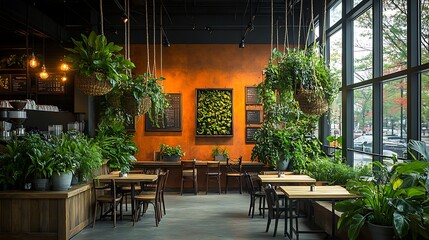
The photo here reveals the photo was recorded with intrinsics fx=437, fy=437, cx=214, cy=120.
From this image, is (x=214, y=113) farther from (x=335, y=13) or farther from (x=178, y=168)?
(x=335, y=13)

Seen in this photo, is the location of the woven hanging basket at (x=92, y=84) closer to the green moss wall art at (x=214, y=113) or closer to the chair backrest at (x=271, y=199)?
the chair backrest at (x=271, y=199)

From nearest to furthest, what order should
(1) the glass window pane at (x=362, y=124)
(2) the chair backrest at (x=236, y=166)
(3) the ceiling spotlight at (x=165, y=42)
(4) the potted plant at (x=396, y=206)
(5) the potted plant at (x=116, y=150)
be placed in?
(4) the potted plant at (x=396, y=206) → (1) the glass window pane at (x=362, y=124) → (5) the potted plant at (x=116, y=150) → (3) the ceiling spotlight at (x=165, y=42) → (2) the chair backrest at (x=236, y=166)

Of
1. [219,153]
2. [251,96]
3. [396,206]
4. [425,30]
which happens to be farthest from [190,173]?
[396,206]

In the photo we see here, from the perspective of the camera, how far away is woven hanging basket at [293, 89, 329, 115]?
6.41m

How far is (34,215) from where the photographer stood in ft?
21.5

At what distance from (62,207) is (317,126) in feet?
22.0

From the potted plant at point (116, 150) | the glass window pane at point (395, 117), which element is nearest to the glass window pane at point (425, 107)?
the glass window pane at point (395, 117)

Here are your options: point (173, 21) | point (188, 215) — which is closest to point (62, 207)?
point (188, 215)

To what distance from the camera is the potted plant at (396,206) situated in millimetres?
4184

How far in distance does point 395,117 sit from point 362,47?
1.88 metres

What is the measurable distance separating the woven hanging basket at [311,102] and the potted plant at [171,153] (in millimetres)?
5985

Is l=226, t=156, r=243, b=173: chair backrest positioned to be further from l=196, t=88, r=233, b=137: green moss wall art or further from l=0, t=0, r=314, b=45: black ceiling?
l=0, t=0, r=314, b=45: black ceiling

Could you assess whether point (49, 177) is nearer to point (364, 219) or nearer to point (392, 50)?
point (364, 219)

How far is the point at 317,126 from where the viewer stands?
11.0 meters
